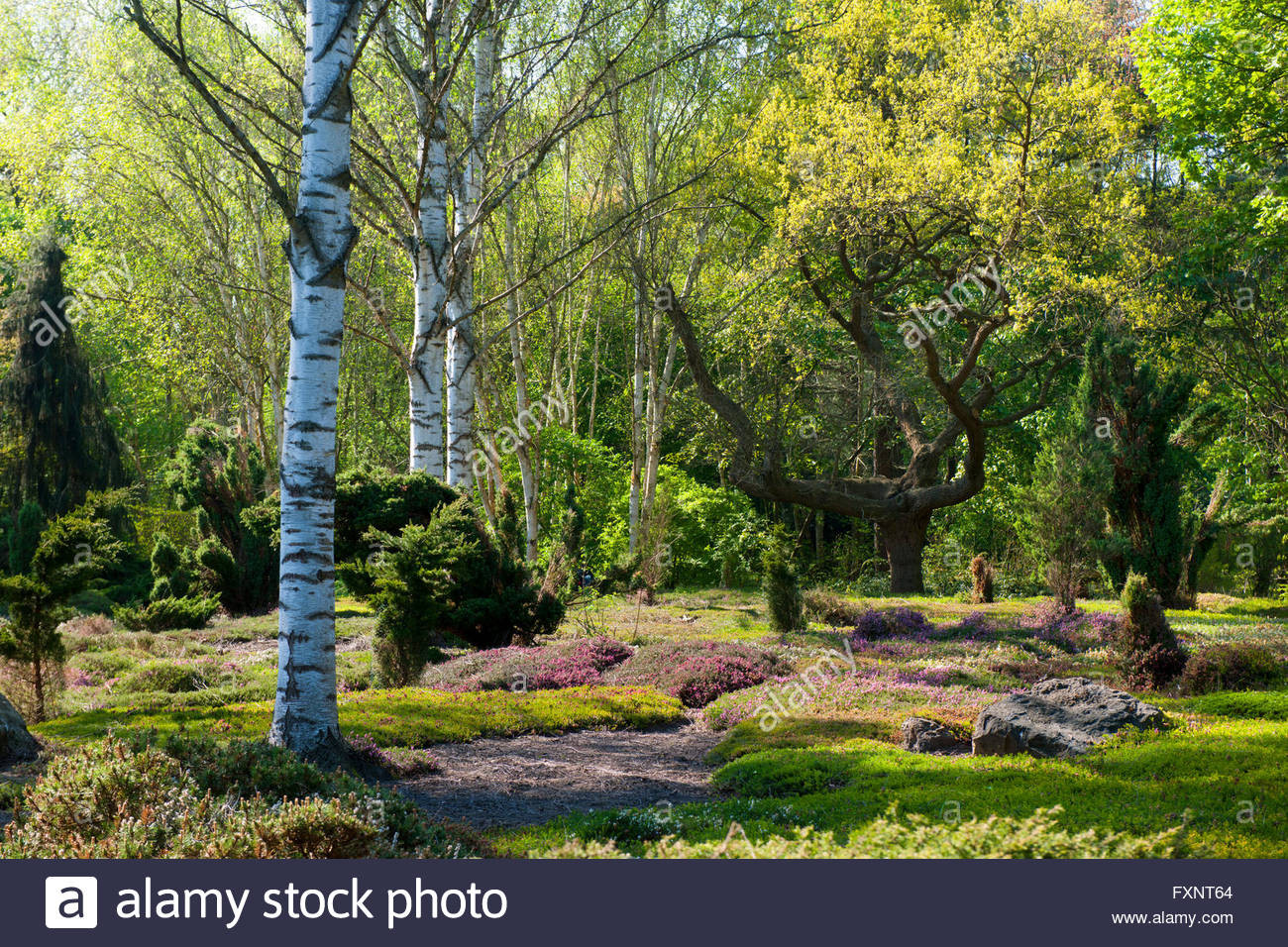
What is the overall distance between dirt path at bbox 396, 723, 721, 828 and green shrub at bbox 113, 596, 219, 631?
6.93 meters

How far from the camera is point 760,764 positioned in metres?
7.44

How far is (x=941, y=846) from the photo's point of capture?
4.07m

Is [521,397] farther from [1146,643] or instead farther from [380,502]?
[1146,643]

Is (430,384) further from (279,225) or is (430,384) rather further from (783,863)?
(279,225)

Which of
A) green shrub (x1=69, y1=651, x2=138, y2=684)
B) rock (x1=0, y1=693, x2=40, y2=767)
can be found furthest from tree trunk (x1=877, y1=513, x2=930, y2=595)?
rock (x1=0, y1=693, x2=40, y2=767)

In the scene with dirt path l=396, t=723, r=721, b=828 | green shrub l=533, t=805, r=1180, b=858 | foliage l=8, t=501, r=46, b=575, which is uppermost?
foliage l=8, t=501, r=46, b=575

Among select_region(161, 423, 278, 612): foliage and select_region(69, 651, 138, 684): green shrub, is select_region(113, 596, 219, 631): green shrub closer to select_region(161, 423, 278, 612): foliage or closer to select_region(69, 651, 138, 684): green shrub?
select_region(161, 423, 278, 612): foliage

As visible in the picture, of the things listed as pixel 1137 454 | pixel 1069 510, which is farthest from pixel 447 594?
pixel 1137 454

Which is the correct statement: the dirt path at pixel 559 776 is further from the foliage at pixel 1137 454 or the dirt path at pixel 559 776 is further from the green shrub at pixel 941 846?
the foliage at pixel 1137 454

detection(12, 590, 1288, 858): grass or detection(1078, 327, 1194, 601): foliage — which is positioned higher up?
detection(1078, 327, 1194, 601): foliage

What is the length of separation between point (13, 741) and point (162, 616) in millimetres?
7827

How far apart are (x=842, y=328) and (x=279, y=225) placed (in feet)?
48.1

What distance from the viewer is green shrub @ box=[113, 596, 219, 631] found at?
45.1 feet

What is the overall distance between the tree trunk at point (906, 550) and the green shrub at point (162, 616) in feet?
48.4
